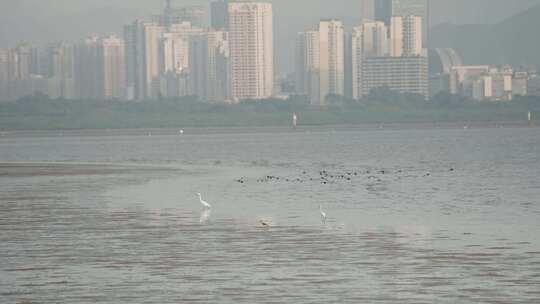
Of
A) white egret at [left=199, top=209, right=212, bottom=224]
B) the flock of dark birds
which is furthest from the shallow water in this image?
the flock of dark birds

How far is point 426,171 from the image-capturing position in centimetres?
5266

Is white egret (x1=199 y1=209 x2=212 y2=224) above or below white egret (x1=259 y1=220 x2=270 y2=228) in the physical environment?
below

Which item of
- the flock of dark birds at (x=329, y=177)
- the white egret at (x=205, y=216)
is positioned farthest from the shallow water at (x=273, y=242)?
the flock of dark birds at (x=329, y=177)

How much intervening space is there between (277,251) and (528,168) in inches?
1407

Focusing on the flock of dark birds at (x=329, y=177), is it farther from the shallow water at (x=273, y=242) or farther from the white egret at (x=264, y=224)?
the white egret at (x=264, y=224)

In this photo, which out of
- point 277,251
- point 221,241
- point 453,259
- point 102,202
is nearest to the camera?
point 453,259

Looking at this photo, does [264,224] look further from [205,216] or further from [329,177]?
[329,177]

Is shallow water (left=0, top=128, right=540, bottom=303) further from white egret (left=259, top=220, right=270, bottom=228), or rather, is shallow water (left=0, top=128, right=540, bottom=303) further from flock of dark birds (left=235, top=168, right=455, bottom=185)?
flock of dark birds (left=235, top=168, right=455, bottom=185)

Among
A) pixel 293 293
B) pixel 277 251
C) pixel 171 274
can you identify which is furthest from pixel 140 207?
pixel 293 293

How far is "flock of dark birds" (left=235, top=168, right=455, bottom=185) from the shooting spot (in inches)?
1763

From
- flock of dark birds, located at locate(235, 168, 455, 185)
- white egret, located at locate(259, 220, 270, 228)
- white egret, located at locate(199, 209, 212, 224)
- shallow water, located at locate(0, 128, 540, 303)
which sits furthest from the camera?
flock of dark birds, located at locate(235, 168, 455, 185)

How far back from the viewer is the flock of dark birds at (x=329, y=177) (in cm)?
4478

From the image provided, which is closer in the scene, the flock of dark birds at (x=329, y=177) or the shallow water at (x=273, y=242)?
the shallow water at (x=273, y=242)

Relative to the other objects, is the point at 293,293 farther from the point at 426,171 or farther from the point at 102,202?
the point at 426,171
